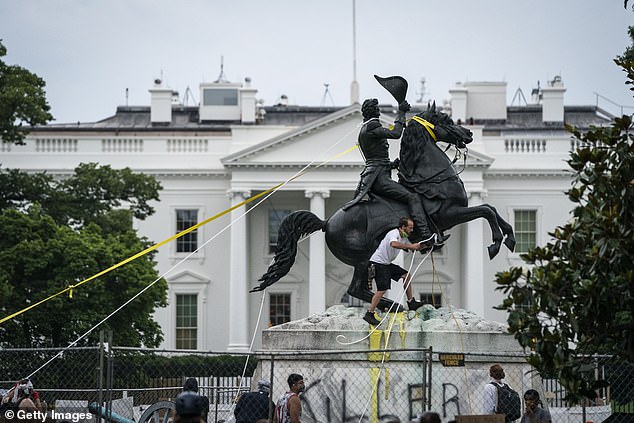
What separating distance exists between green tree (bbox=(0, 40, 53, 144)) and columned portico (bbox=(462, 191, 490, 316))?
2649 cm

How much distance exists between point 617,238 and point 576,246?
1.67 feet

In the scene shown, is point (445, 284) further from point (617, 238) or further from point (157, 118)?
point (617, 238)

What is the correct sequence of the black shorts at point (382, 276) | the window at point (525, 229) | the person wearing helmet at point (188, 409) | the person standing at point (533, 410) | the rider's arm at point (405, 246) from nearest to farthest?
the person wearing helmet at point (188, 409) < the person standing at point (533, 410) < the rider's arm at point (405, 246) < the black shorts at point (382, 276) < the window at point (525, 229)

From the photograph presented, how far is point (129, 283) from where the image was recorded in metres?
37.2

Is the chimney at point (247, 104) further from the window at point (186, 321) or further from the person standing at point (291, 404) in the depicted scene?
the person standing at point (291, 404)

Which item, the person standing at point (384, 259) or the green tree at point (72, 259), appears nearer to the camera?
the person standing at point (384, 259)

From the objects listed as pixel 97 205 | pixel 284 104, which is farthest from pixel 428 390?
pixel 284 104

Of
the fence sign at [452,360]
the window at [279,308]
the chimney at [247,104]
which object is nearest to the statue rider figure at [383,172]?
the fence sign at [452,360]

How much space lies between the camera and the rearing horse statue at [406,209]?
14336 millimetres

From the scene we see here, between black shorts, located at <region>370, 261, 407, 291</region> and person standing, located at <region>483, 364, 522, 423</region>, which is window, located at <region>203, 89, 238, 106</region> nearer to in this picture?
black shorts, located at <region>370, 261, 407, 291</region>

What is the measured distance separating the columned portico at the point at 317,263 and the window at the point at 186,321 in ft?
18.8

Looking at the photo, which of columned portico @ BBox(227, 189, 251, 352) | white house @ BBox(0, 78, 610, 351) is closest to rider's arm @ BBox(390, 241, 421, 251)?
white house @ BBox(0, 78, 610, 351)

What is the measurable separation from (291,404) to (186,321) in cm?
4500

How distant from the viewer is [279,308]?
57.3 metres
